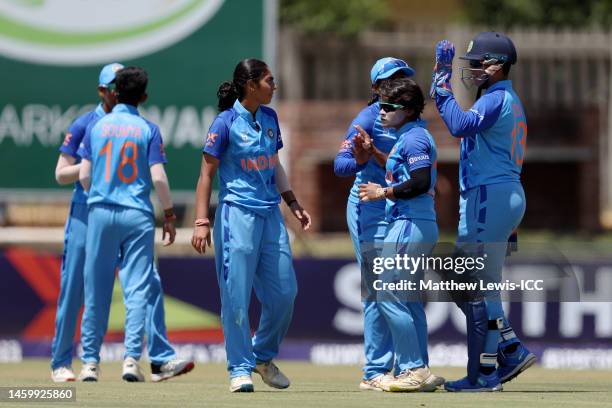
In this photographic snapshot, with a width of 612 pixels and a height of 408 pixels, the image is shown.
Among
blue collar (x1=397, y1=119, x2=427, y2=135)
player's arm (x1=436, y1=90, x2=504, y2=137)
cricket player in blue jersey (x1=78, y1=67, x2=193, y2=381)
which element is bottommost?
cricket player in blue jersey (x1=78, y1=67, x2=193, y2=381)

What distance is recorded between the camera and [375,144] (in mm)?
9219

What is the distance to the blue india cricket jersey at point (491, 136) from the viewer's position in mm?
8742

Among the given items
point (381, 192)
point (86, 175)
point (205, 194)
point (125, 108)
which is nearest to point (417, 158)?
point (381, 192)

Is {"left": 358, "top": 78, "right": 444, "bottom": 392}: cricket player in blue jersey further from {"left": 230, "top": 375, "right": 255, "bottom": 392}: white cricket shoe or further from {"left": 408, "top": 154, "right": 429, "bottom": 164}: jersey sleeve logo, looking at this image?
{"left": 230, "top": 375, "right": 255, "bottom": 392}: white cricket shoe

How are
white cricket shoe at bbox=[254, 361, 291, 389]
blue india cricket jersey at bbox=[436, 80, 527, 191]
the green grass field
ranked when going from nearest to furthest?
the green grass field < blue india cricket jersey at bbox=[436, 80, 527, 191] < white cricket shoe at bbox=[254, 361, 291, 389]

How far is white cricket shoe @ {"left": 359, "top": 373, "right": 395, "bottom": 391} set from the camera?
350 inches

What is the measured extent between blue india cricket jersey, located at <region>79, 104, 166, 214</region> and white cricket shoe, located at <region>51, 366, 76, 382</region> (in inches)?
47.7

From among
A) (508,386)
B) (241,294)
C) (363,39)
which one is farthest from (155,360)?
(363,39)

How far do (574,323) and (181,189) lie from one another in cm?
443

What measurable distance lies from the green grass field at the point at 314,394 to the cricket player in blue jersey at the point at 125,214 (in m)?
0.39

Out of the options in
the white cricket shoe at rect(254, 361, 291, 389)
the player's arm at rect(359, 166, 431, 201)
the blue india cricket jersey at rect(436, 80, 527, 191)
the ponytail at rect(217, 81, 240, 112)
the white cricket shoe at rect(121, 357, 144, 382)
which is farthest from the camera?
the white cricket shoe at rect(121, 357, 144, 382)

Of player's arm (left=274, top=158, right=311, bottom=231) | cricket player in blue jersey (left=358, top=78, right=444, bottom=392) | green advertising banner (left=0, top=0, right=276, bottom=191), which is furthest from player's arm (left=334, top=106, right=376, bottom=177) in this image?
green advertising banner (left=0, top=0, right=276, bottom=191)

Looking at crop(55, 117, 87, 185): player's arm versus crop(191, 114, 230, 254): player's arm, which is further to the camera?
crop(55, 117, 87, 185): player's arm

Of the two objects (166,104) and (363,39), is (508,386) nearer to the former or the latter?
(166,104)
